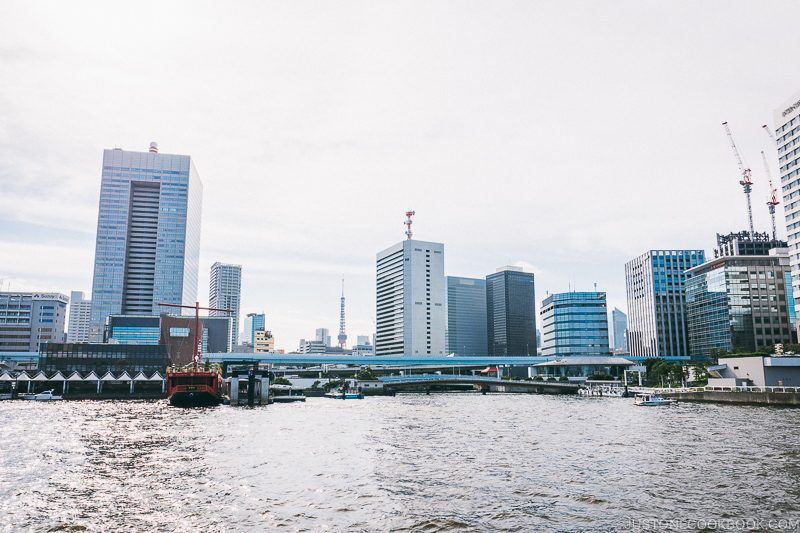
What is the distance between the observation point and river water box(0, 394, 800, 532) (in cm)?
3575

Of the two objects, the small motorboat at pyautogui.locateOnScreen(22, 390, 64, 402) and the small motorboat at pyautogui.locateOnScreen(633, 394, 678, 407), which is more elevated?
the small motorboat at pyautogui.locateOnScreen(633, 394, 678, 407)

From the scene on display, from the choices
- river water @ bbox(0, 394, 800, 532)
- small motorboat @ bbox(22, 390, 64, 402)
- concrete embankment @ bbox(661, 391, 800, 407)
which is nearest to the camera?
river water @ bbox(0, 394, 800, 532)

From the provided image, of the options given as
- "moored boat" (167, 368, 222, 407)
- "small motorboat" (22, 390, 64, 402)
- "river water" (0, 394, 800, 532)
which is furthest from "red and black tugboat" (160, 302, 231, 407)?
"river water" (0, 394, 800, 532)

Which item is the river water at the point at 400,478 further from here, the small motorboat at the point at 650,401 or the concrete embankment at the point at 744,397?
the small motorboat at the point at 650,401

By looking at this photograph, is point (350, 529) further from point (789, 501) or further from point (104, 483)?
point (789, 501)

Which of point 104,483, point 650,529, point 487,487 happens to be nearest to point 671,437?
point 487,487

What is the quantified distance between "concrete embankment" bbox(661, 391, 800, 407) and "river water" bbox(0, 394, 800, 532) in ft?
150

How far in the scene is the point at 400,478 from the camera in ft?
159

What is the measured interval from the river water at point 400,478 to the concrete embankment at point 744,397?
4557cm

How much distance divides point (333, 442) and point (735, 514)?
47332 mm

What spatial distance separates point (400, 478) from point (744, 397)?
382 ft

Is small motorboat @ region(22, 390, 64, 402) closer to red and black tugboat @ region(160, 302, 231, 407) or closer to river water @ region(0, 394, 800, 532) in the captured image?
red and black tugboat @ region(160, 302, 231, 407)

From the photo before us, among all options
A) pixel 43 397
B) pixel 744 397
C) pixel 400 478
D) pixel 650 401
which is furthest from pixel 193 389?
pixel 744 397

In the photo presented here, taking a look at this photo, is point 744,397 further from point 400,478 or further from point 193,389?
point 193,389
